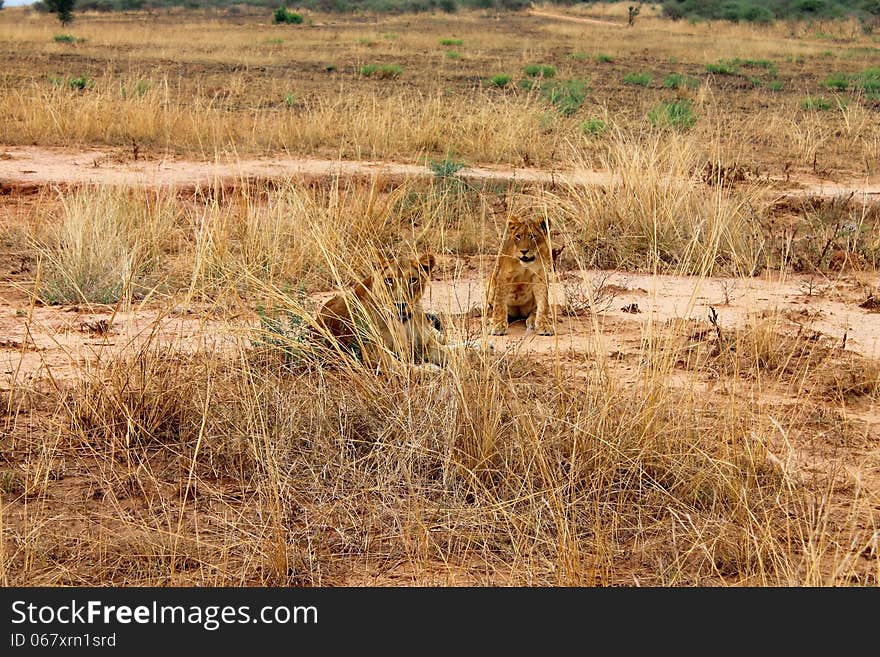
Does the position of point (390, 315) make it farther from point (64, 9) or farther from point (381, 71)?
point (64, 9)

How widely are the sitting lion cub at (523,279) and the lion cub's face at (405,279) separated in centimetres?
99

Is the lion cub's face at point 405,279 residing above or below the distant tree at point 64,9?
below

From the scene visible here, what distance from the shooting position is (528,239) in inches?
249

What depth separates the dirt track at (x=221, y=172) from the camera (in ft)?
33.0

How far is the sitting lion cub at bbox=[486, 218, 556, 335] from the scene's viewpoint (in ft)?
20.8

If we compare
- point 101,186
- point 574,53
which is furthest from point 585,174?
point 574,53

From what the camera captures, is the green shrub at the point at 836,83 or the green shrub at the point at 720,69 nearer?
the green shrub at the point at 836,83

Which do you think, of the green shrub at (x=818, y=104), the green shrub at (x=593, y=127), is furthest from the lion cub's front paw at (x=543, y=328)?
the green shrub at (x=818, y=104)

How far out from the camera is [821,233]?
8844 mm

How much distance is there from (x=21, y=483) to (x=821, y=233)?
23.0 feet

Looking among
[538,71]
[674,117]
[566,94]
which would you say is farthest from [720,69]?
[674,117]

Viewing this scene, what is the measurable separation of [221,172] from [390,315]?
6744 millimetres

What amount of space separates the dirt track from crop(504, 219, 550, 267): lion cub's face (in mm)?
3087

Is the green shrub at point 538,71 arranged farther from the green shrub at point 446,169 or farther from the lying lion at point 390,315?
the lying lion at point 390,315
